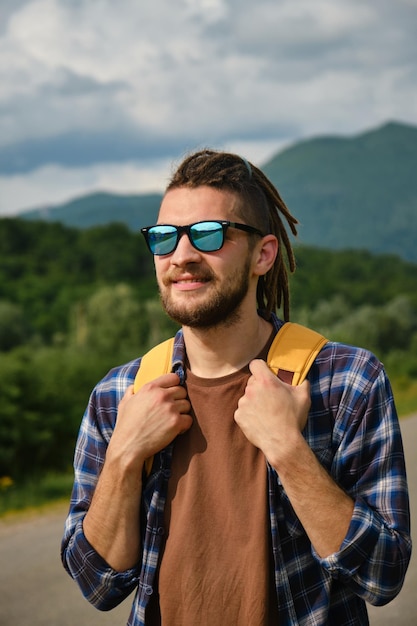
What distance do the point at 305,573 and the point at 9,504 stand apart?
6637 mm

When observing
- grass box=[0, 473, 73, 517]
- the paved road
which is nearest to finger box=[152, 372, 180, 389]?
the paved road

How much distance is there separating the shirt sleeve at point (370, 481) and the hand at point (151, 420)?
0.41 m

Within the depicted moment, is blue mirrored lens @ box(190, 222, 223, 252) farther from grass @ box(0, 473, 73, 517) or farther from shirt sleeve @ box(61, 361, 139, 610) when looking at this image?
grass @ box(0, 473, 73, 517)

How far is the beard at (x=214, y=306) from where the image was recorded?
226 centimetres

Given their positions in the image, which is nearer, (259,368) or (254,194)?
(259,368)

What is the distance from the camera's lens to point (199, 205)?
2307mm

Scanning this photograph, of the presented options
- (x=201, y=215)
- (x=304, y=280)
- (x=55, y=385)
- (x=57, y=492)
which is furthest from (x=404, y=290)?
(x=201, y=215)

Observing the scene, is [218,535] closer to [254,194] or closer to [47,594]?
[254,194]

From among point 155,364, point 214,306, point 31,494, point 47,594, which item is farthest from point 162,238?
point 31,494

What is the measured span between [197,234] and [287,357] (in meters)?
0.40

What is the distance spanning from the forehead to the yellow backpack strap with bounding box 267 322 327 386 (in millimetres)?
355

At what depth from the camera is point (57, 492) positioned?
9102 mm

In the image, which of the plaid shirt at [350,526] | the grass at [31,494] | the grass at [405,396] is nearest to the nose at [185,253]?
the plaid shirt at [350,526]

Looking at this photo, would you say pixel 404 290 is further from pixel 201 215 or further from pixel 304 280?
pixel 201 215
